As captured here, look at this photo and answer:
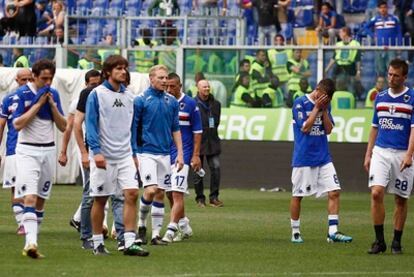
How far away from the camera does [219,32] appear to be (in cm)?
3444

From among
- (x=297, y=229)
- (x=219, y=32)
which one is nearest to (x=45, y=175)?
(x=297, y=229)

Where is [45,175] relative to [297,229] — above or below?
above

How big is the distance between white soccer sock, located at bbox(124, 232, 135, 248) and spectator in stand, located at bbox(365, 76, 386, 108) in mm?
16390

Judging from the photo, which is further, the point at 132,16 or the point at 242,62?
the point at 132,16

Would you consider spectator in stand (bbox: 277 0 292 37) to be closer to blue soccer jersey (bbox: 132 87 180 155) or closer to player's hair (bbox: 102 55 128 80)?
blue soccer jersey (bbox: 132 87 180 155)

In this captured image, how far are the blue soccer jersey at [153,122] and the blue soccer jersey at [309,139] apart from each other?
2.19 m

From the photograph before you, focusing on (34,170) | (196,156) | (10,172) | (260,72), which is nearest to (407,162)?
(196,156)

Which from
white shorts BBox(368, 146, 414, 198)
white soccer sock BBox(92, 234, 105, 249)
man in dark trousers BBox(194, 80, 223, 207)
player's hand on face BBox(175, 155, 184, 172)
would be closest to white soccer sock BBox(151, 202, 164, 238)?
player's hand on face BBox(175, 155, 184, 172)

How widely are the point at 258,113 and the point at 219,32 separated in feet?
10.6

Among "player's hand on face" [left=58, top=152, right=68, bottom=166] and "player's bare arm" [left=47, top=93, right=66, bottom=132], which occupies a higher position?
"player's bare arm" [left=47, top=93, right=66, bottom=132]

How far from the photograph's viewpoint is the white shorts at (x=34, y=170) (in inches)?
594

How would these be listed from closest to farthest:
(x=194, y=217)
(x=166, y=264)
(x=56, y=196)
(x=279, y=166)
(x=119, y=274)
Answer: (x=119, y=274) < (x=166, y=264) < (x=194, y=217) < (x=56, y=196) < (x=279, y=166)

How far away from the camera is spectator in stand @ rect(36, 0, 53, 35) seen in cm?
3831

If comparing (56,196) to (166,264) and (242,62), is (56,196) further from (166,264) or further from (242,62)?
(166,264)
